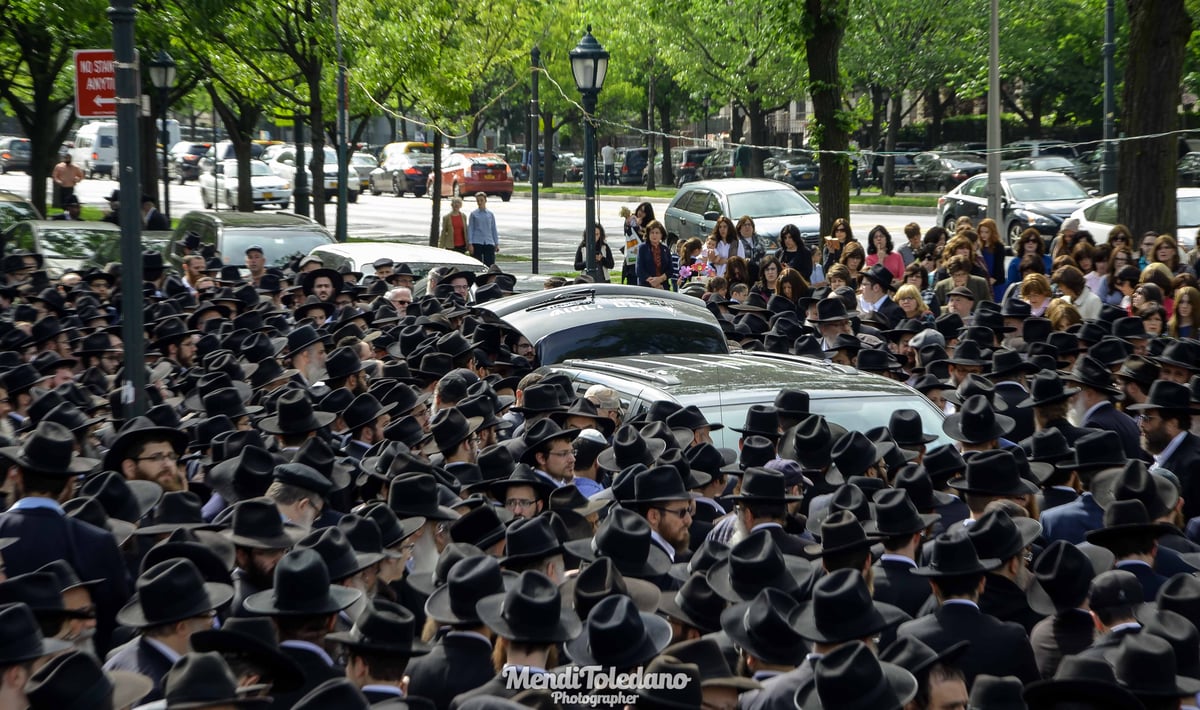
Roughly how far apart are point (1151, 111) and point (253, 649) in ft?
50.3

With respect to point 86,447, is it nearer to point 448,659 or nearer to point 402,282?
point 448,659

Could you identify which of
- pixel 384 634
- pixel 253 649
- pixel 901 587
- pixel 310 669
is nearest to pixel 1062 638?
pixel 901 587

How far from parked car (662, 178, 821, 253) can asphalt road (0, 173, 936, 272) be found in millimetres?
3794

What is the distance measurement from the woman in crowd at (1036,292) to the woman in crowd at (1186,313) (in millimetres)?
1088

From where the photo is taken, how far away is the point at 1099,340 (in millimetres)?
10109

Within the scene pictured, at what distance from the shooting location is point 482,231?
24.2 meters

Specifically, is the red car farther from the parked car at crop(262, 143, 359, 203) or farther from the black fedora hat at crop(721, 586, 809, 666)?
the black fedora hat at crop(721, 586, 809, 666)

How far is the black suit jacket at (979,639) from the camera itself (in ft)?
16.5

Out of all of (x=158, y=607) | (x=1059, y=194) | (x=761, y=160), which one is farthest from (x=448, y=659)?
(x=761, y=160)

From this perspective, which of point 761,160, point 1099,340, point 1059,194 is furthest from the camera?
point 761,160

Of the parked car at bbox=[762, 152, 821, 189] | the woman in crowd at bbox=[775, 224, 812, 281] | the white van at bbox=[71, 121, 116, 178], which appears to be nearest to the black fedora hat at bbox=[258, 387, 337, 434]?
the woman in crowd at bbox=[775, 224, 812, 281]

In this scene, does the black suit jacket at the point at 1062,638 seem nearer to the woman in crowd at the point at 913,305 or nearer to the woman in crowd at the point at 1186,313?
the woman in crowd at the point at 1186,313

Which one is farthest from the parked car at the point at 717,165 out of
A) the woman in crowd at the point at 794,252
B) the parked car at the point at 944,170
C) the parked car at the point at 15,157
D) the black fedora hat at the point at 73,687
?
the black fedora hat at the point at 73,687

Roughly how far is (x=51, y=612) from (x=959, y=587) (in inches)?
123
